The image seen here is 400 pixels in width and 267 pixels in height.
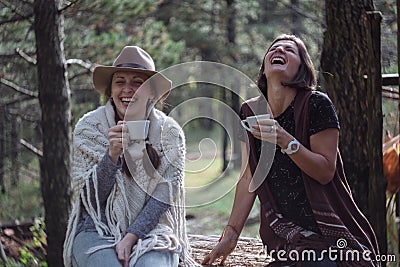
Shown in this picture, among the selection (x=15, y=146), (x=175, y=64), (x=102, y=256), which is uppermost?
(x=175, y=64)

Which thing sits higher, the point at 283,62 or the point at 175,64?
the point at 175,64

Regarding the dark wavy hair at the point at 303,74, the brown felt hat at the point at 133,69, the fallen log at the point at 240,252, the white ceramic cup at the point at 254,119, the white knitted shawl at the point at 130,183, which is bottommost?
the fallen log at the point at 240,252

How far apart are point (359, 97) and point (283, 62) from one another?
3.41 ft

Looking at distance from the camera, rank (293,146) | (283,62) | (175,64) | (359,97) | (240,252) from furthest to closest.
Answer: (175,64)
(359,97)
(240,252)
(283,62)
(293,146)

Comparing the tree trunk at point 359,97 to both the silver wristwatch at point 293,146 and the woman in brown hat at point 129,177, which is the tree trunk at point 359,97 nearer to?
the woman in brown hat at point 129,177

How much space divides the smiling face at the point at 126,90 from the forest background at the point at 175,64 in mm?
212

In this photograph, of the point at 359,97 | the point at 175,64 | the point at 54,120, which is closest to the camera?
the point at 359,97

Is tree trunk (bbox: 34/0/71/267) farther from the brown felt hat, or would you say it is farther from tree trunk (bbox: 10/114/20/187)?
tree trunk (bbox: 10/114/20/187)

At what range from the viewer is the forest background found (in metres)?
3.87

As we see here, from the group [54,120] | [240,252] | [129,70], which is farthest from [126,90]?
[54,120]

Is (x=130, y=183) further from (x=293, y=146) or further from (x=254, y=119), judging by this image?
(x=293, y=146)

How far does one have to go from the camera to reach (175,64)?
800cm

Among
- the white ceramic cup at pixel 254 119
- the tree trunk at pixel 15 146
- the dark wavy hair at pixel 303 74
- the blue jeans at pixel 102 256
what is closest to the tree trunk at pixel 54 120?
the blue jeans at pixel 102 256

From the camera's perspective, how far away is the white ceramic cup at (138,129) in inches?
124
